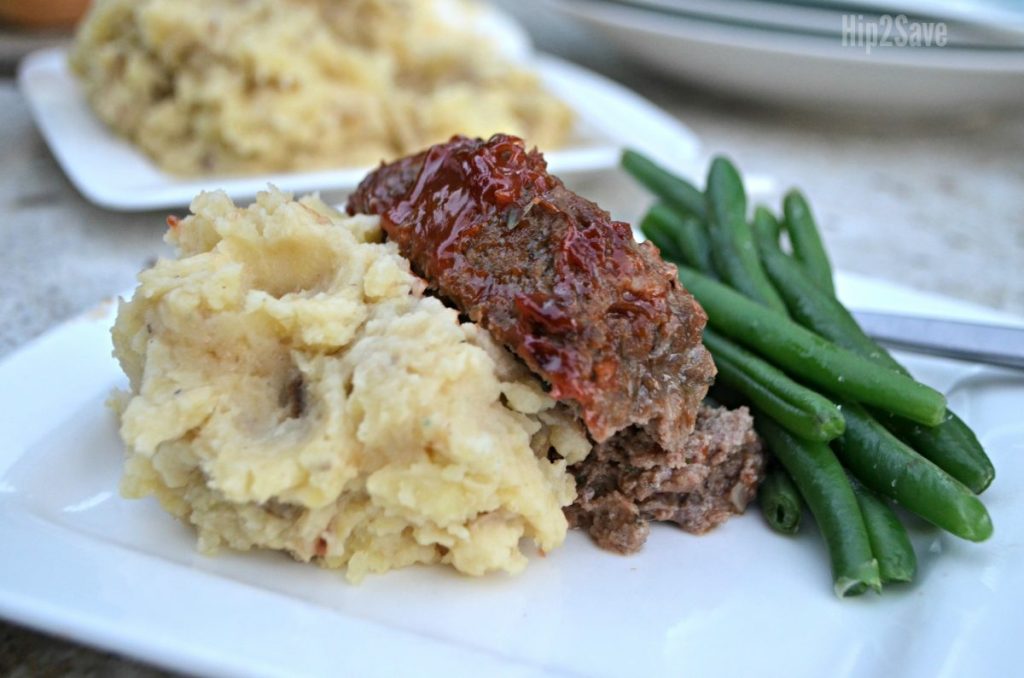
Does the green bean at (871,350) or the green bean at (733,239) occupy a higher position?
the green bean at (733,239)

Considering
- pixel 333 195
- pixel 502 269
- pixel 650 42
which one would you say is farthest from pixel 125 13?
pixel 502 269

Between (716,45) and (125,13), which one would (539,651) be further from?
(716,45)

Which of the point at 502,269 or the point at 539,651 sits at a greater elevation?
the point at 502,269

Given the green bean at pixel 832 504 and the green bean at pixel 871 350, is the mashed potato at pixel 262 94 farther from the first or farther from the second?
the green bean at pixel 832 504

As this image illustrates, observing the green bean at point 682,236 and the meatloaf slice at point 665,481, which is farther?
the green bean at point 682,236

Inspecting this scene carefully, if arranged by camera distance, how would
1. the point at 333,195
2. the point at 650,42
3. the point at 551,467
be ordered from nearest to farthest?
the point at 551,467 < the point at 333,195 < the point at 650,42

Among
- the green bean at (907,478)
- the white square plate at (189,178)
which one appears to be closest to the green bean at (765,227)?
the green bean at (907,478)

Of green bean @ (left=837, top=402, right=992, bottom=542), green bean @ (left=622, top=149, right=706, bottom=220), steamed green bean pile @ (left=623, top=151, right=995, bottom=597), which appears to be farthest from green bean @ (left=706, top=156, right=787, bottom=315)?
green bean @ (left=837, top=402, right=992, bottom=542)
